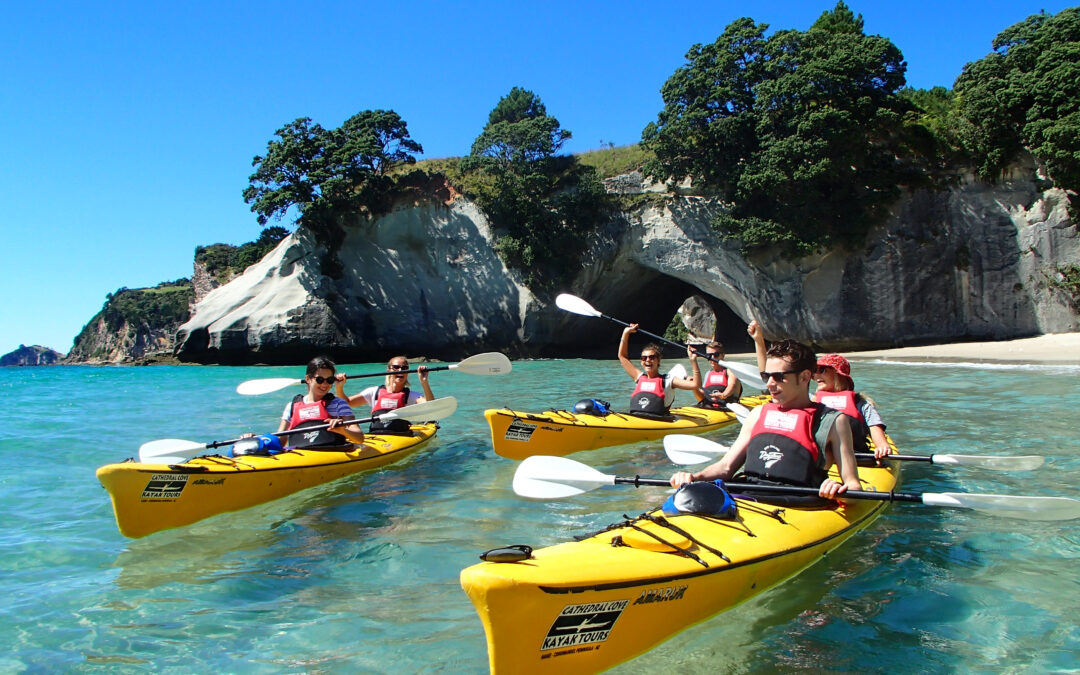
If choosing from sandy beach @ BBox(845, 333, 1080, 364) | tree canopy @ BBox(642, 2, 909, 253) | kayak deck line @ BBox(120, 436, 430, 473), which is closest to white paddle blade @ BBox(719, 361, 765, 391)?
kayak deck line @ BBox(120, 436, 430, 473)

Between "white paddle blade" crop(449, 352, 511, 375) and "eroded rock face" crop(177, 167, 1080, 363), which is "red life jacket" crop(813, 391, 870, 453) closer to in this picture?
"white paddle blade" crop(449, 352, 511, 375)

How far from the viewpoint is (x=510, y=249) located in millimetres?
28312

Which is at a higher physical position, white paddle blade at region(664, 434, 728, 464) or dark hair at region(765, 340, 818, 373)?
dark hair at region(765, 340, 818, 373)

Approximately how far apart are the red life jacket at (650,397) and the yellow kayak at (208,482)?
3375 mm

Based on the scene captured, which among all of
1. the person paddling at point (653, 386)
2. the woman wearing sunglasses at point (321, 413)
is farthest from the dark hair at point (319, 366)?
the person paddling at point (653, 386)

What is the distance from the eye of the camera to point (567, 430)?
7.74m

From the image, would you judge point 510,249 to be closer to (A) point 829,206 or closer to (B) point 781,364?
(A) point 829,206

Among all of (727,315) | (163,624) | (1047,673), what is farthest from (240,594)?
(727,315)

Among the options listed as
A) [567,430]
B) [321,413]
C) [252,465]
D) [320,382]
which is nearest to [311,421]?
[321,413]

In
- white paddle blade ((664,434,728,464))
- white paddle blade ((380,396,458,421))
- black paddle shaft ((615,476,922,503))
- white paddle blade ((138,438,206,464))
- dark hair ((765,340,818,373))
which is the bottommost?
black paddle shaft ((615,476,922,503))

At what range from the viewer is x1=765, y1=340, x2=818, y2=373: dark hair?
3.87 metres

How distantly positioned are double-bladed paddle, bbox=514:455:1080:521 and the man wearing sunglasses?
0.11 metres

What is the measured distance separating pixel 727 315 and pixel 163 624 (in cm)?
3519

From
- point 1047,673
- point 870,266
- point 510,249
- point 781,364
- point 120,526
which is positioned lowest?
point 1047,673
